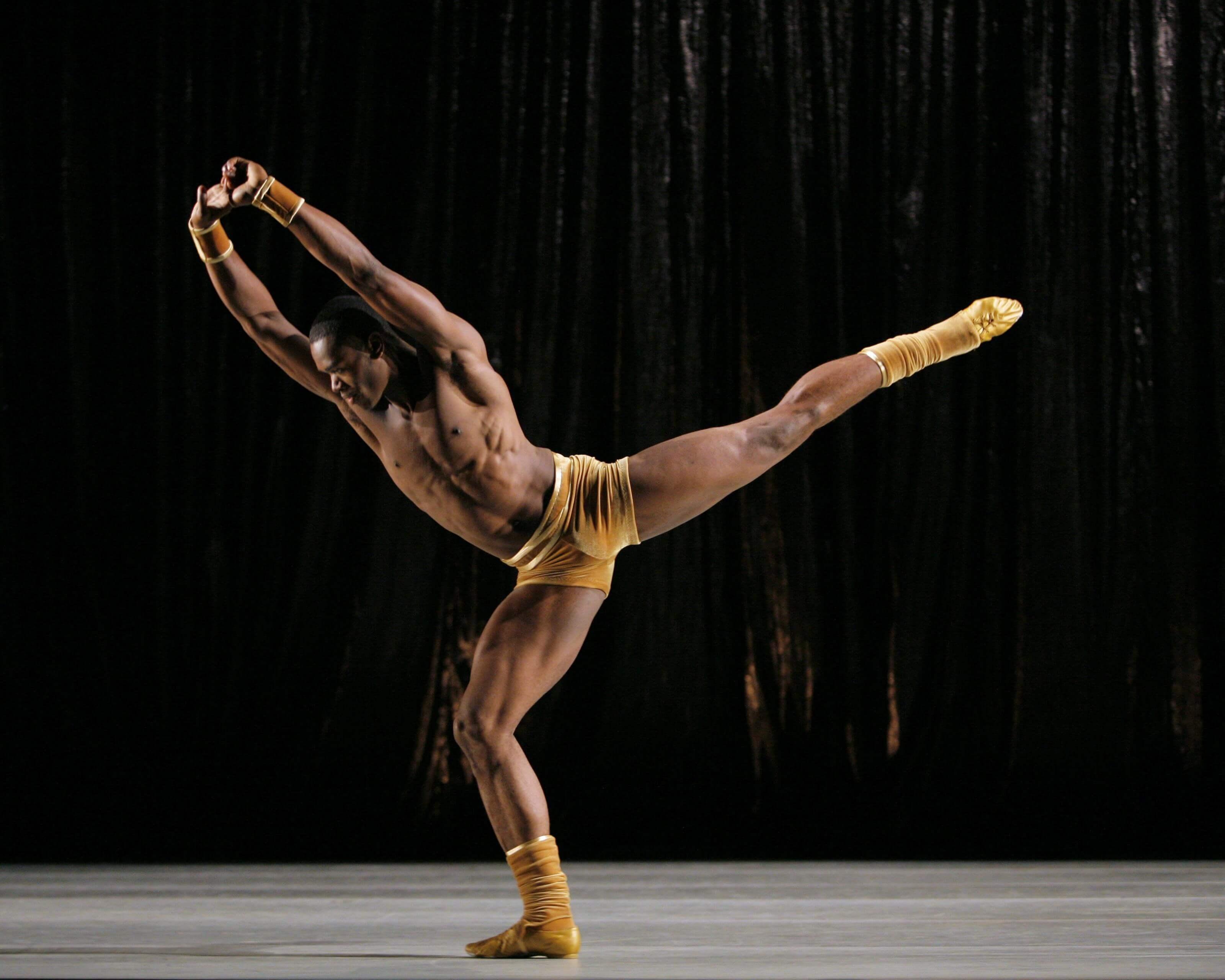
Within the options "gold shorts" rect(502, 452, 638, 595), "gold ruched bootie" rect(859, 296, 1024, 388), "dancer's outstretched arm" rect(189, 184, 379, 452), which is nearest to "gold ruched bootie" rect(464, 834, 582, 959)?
"gold shorts" rect(502, 452, 638, 595)

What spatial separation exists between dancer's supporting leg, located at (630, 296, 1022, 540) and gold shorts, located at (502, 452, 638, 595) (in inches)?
1.3

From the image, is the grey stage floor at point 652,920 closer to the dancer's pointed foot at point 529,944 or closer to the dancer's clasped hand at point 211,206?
the dancer's pointed foot at point 529,944

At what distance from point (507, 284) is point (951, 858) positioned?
8.19 ft

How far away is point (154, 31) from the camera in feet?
16.5

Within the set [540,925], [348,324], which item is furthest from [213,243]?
[540,925]

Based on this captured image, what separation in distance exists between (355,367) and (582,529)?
0.56m

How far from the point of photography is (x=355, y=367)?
2.64 meters

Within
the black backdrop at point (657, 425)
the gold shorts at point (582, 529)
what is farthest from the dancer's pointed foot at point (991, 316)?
the black backdrop at point (657, 425)

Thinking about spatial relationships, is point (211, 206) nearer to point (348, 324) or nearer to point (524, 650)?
point (348, 324)

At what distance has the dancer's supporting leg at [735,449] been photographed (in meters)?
2.82

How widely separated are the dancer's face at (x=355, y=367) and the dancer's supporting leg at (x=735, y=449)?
0.55m

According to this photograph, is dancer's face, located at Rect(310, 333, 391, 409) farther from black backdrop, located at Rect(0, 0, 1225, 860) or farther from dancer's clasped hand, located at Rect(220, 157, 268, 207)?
black backdrop, located at Rect(0, 0, 1225, 860)

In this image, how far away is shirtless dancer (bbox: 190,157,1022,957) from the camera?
261cm

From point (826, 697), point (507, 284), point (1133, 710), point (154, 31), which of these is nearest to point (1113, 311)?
point (1133, 710)
